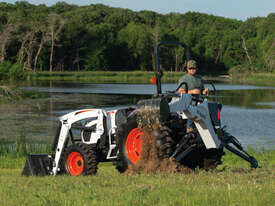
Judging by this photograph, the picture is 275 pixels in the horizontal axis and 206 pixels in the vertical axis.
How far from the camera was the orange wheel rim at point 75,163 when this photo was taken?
943 centimetres

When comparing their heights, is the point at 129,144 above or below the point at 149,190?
above

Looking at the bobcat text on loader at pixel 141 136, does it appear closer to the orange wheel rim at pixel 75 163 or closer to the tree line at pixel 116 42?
the orange wheel rim at pixel 75 163

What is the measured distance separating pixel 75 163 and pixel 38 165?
37.5 inches

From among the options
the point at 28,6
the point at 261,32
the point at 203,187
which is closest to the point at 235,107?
the point at 203,187

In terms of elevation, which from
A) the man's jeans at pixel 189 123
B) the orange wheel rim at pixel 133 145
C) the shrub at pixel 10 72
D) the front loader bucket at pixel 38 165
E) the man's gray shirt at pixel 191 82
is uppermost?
the shrub at pixel 10 72

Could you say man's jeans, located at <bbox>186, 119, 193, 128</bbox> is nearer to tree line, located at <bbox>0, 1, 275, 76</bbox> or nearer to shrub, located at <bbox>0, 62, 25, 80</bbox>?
shrub, located at <bbox>0, 62, 25, 80</bbox>

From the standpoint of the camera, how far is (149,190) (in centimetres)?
651

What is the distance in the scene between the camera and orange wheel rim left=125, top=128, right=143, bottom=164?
29.1ft

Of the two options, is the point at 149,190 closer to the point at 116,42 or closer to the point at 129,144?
the point at 129,144

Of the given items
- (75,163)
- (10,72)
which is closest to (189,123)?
(75,163)

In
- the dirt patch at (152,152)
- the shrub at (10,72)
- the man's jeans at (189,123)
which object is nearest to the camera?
the dirt patch at (152,152)

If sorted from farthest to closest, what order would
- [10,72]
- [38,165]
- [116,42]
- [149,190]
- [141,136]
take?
1. [116,42]
2. [10,72]
3. [38,165]
4. [141,136]
5. [149,190]

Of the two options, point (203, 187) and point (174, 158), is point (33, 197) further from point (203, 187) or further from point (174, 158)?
point (174, 158)

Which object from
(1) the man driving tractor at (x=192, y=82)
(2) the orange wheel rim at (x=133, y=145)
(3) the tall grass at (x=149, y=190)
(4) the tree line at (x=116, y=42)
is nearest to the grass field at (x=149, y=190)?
(3) the tall grass at (x=149, y=190)
